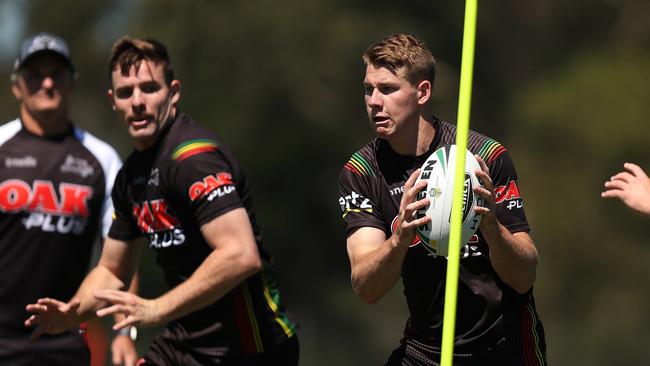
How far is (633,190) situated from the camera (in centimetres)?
629

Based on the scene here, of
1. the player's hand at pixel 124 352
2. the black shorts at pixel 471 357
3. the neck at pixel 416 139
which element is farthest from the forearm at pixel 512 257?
the player's hand at pixel 124 352

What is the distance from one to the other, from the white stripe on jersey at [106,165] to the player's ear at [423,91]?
2443mm

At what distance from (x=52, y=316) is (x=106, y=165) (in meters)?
1.14

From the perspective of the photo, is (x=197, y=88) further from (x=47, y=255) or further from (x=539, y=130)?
(x=47, y=255)

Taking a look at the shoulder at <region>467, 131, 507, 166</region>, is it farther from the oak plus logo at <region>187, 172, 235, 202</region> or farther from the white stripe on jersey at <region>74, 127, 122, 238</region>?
the white stripe on jersey at <region>74, 127, 122, 238</region>

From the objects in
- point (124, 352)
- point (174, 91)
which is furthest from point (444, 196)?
point (124, 352)

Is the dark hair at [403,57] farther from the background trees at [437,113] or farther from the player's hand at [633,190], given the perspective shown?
the background trees at [437,113]

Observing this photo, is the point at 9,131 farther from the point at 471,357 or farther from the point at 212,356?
the point at 471,357

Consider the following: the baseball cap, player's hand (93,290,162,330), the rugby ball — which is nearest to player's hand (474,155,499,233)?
the rugby ball

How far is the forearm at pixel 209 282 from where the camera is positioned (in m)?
6.59

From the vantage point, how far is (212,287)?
6602mm

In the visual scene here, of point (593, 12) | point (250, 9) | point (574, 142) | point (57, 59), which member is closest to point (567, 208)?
point (574, 142)

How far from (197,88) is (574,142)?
285 inches

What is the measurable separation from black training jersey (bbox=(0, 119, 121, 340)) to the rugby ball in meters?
2.82
